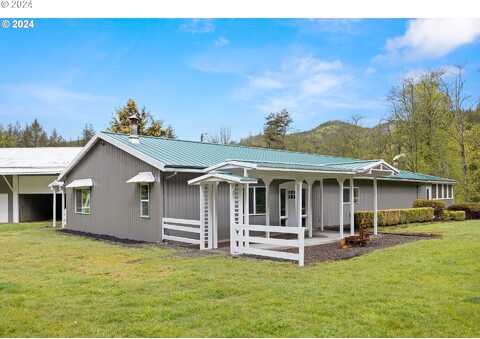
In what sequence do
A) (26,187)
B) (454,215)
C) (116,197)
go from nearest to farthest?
(116,197), (454,215), (26,187)

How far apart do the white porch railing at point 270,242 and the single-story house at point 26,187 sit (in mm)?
16748

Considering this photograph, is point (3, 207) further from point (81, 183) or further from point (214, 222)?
point (214, 222)

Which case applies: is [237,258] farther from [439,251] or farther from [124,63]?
[124,63]

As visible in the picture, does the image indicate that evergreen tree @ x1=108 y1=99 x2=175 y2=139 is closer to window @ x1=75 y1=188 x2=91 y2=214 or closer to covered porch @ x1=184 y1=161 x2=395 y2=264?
window @ x1=75 y1=188 x2=91 y2=214

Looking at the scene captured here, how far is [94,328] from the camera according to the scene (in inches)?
198

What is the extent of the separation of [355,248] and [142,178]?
22.1ft

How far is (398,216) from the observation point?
1991cm

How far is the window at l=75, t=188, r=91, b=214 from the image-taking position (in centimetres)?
1742

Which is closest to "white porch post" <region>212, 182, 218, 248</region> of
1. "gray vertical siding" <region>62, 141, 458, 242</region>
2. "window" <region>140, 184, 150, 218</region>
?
"gray vertical siding" <region>62, 141, 458, 242</region>

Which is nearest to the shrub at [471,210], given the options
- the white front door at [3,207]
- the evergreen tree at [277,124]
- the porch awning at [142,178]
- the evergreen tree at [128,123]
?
the porch awning at [142,178]

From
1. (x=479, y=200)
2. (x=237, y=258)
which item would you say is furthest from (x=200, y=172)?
(x=479, y=200)

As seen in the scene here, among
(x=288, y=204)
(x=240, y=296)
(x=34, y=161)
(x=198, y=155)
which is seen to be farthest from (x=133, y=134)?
(x=34, y=161)

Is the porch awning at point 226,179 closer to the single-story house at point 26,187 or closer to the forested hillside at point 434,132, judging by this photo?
the single-story house at point 26,187

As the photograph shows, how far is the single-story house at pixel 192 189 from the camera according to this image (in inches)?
472
